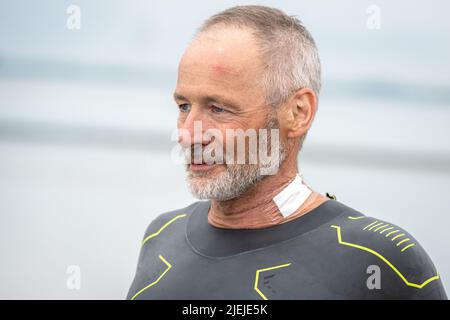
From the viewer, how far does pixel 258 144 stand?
1247 mm

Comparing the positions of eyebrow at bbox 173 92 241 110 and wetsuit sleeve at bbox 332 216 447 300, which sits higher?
eyebrow at bbox 173 92 241 110

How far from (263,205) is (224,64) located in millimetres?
250

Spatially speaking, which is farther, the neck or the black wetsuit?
the neck

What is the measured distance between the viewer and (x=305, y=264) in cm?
122

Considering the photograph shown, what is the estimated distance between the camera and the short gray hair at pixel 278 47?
1.23 metres

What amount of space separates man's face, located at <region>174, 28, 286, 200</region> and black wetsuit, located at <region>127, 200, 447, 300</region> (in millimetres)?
119

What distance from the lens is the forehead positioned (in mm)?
1209

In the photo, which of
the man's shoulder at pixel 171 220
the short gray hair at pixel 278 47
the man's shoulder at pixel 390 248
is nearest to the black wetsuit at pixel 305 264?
the man's shoulder at pixel 390 248

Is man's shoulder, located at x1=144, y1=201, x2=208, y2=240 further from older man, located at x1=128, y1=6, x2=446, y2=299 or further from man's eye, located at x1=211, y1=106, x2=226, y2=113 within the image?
man's eye, located at x1=211, y1=106, x2=226, y2=113

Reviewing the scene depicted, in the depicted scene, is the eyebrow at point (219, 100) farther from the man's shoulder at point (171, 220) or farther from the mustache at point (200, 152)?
the man's shoulder at point (171, 220)

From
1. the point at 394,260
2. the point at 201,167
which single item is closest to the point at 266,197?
the point at 201,167

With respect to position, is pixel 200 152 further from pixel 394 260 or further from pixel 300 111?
pixel 394 260

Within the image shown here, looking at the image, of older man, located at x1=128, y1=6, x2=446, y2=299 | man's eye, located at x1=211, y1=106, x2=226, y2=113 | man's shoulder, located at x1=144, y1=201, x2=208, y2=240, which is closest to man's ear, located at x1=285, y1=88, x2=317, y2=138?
older man, located at x1=128, y1=6, x2=446, y2=299
